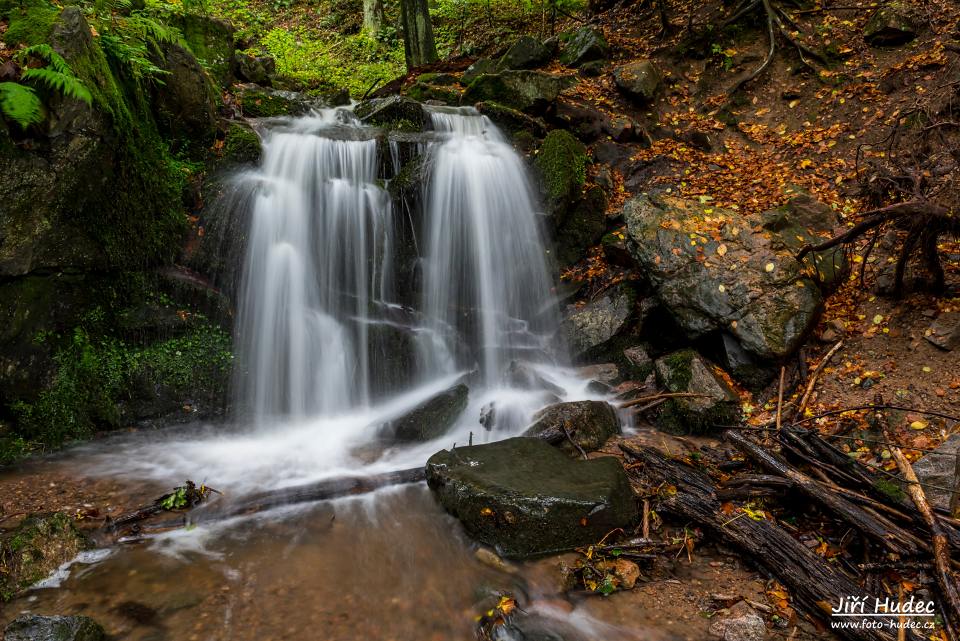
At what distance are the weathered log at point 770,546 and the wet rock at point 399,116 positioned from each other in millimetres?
7611

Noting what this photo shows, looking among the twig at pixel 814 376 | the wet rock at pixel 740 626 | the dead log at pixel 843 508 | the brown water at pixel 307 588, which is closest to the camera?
the wet rock at pixel 740 626

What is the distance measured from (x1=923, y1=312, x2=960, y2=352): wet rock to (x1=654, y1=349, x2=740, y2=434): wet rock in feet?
6.27

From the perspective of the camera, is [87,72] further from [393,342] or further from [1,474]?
[393,342]

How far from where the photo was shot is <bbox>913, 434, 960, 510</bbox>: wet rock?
3.43 m

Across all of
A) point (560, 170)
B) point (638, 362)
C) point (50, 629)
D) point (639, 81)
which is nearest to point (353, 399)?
point (638, 362)

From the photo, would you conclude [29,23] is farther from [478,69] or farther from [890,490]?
[478,69]

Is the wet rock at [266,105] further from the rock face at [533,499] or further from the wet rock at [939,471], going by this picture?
the wet rock at [939,471]

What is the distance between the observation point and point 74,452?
16.8 ft

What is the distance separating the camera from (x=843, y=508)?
3.46m

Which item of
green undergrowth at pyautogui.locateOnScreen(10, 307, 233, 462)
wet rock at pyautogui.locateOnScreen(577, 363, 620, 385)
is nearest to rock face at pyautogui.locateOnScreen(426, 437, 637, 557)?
wet rock at pyautogui.locateOnScreen(577, 363, 620, 385)

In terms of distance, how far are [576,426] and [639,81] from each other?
7971 millimetres

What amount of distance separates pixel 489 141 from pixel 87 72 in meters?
6.15

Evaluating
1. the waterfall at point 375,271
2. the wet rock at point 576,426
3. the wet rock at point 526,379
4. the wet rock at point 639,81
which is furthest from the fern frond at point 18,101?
the wet rock at point 639,81

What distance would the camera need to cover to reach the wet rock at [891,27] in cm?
854
